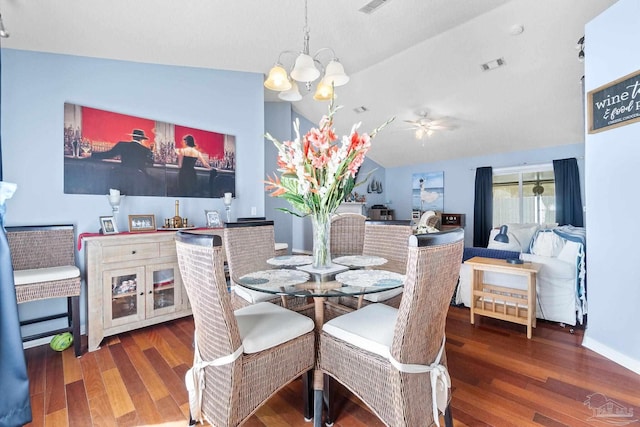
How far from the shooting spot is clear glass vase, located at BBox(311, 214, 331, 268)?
5.42 ft

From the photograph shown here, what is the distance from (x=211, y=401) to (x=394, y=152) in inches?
260

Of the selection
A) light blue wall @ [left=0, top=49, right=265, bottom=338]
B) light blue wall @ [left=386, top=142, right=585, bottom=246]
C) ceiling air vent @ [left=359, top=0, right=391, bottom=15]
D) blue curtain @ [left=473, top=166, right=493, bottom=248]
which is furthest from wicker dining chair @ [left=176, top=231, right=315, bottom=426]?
light blue wall @ [left=386, top=142, right=585, bottom=246]

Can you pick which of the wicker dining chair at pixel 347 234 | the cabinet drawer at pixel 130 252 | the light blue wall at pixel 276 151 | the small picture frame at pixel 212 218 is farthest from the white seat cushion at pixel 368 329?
the light blue wall at pixel 276 151

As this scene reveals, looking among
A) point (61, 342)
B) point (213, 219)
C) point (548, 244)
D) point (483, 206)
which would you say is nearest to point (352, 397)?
point (61, 342)

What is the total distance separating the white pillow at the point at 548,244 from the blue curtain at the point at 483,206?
141 inches

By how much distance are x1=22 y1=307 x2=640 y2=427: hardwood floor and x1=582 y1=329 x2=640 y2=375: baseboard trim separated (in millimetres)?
57

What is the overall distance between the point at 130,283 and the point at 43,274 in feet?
1.84

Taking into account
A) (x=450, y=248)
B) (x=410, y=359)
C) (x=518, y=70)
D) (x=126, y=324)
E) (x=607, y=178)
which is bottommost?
(x=126, y=324)

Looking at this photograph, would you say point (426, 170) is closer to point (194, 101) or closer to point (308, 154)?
point (194, 101)

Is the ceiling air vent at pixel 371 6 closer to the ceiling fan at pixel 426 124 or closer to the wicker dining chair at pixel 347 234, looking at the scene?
the wicker dining chair at pixel 347 234

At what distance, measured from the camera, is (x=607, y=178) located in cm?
219

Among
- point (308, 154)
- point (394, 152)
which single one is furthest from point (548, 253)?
point (394, 152)

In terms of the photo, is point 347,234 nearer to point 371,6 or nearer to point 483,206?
point 371,6

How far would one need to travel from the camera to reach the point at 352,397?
172cm
